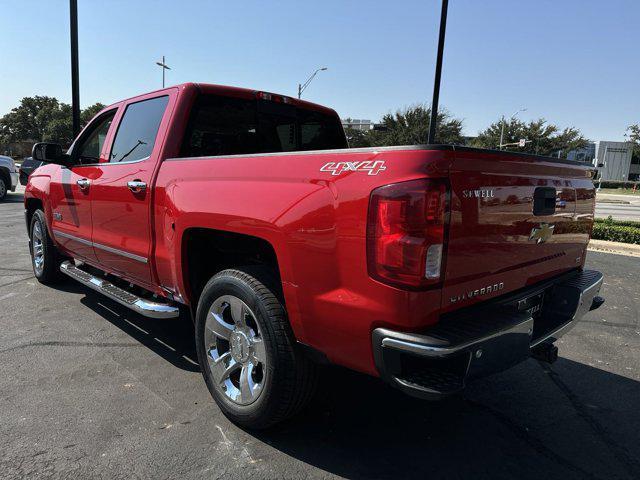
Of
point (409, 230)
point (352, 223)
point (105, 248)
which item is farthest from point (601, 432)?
point (105, 248)

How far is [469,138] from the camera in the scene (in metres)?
56.8

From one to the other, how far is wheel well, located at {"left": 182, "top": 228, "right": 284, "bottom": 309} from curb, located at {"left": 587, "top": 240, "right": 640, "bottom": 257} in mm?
8874

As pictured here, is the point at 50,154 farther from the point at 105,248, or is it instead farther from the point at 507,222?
the point at 507,222

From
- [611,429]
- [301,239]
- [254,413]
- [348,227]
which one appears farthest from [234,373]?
[611,429]

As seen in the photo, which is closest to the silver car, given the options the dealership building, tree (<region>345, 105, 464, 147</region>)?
tree (<region>345, 105, 464, 147</region>)

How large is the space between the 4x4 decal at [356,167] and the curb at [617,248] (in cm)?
918

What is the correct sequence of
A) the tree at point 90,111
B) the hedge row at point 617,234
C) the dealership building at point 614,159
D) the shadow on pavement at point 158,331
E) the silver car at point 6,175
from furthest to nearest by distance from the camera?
the dealership building at point 614,159, the tree at point 90,111, the silver car at point 6,175, the hedge row at point 617,234, the shadow on pavement at point 158,331

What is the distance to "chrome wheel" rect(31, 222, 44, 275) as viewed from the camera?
5.61 meters

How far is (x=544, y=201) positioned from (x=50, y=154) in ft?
14.2

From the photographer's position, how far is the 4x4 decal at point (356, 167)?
6.57 feet

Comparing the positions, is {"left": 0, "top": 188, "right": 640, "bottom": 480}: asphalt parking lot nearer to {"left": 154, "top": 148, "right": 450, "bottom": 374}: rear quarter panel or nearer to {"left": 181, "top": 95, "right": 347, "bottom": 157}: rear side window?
{"left": 154, "top": 148, "right": 450, "bottom": 374}: rear quarter panel

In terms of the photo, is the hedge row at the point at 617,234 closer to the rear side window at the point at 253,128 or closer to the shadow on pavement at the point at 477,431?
the shadow on pavement at the point at 477,431

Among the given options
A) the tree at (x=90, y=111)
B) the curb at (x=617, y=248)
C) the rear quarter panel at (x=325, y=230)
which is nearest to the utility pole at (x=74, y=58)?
the rear quarter panel at (x=325, y=230)

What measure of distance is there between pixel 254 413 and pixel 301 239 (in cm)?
106
